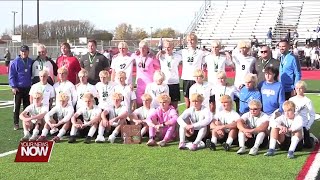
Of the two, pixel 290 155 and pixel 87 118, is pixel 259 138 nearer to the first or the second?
pixel 290 155

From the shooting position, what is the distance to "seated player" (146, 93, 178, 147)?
834 cm

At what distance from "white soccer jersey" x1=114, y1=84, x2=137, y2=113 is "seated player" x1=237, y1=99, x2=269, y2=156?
2.22m

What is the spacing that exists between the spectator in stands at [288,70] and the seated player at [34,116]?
433 cm

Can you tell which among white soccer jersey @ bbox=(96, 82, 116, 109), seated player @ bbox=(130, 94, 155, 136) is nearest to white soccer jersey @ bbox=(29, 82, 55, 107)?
white soccer jersey @ bbox=(96, 82, 116, 109)

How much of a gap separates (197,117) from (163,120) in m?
0.65

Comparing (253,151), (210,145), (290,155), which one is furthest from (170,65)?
(290,155)

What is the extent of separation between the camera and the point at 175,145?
27.0ft

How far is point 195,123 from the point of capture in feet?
26.5

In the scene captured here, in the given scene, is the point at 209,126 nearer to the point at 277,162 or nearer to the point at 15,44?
the point at 277,162

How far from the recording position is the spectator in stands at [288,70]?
8.42 m

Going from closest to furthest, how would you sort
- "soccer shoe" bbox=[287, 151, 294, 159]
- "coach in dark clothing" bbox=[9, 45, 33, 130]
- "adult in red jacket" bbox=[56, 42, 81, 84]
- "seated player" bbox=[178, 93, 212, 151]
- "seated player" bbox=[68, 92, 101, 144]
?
"soccer shoe" bbox=[287, 151, 294, 159] < "seated player" bbox=[178, 93, 212, 151] < "seated player" bbox=[68, 92, 101, 144] < "adult in red jacket" bbox=[56, 42, 81, 84] < "coach in dark clothing" bbox=[9, 45, 33, 130]

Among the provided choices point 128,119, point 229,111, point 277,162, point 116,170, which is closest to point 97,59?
point 128,119

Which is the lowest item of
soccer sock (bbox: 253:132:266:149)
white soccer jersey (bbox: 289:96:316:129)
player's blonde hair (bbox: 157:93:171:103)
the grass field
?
the grass field

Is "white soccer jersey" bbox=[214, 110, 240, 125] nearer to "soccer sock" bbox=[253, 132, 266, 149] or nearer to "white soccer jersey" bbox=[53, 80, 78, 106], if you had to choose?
"soccer sock" bbox=[253, 132, 266, 149]
